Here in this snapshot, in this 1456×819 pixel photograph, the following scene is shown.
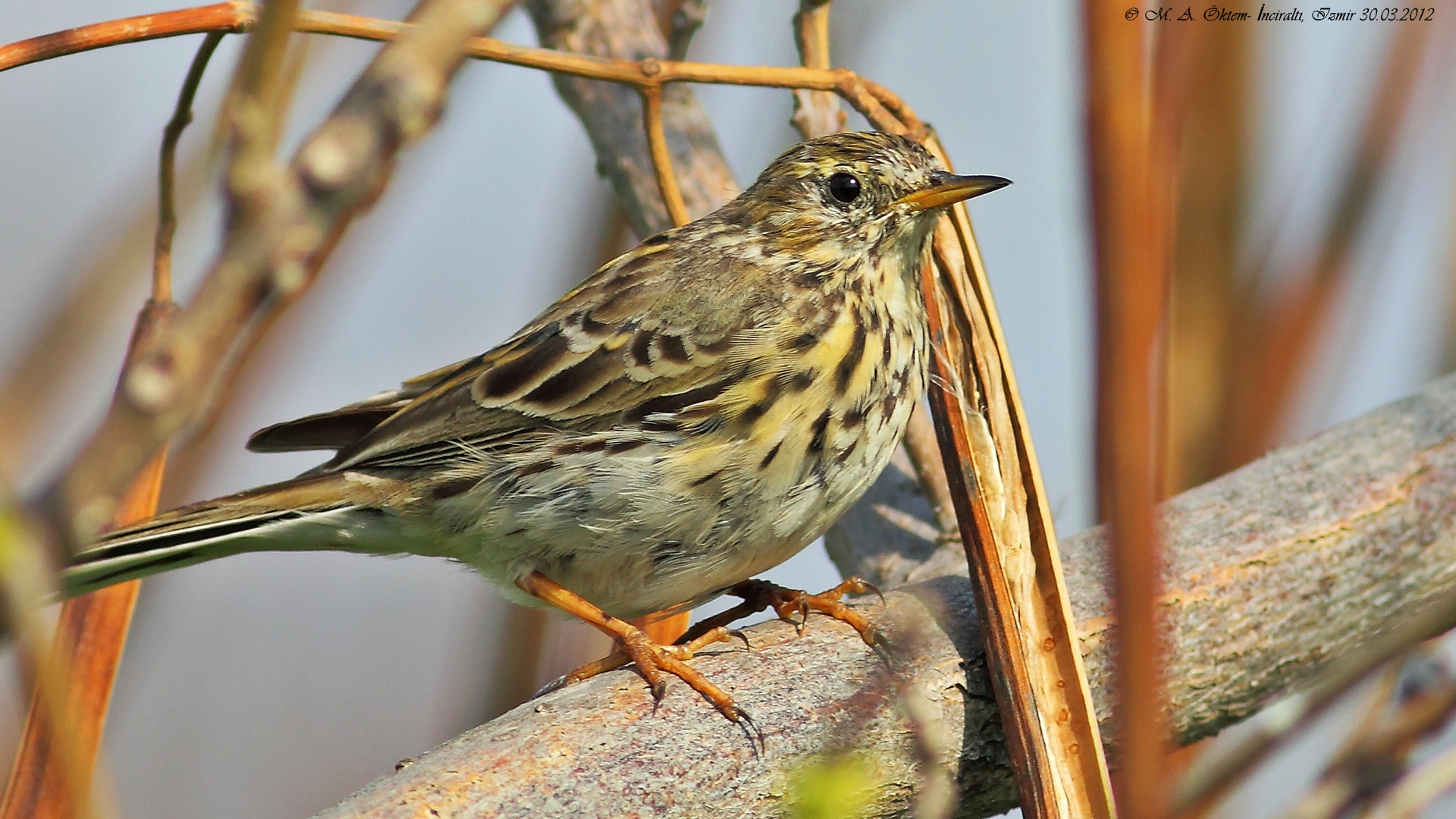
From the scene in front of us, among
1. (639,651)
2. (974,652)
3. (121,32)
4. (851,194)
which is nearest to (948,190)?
(851,194)

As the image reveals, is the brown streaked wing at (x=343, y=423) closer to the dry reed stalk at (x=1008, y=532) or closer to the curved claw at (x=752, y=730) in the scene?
the dry reed stalk at (x=1008, y=532)

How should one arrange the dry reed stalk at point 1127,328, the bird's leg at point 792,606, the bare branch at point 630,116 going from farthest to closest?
the bare branch at point 630,116 → the bird's leg at point 792,606 → the dry reed stalk at point 1127,328

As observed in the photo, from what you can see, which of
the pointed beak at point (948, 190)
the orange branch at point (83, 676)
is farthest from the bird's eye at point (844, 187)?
the orange branch at point (83, 676)

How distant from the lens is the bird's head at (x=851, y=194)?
11.8 feet

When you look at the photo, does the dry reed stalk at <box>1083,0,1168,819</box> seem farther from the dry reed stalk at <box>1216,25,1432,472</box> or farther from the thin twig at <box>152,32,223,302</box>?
the dry reed stalk at <box>1216,25,1432,472</box>

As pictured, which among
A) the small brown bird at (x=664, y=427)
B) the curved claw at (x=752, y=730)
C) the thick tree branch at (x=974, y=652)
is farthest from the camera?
the small brown bird at (x=664, y=427)

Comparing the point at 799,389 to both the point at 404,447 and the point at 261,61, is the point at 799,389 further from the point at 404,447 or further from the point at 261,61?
the point at 261,61

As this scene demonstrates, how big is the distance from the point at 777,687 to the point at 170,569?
138 centimetres

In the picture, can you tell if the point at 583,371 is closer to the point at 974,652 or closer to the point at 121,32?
the point at 974,652

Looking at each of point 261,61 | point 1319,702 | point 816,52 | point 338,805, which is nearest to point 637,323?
point 816,52

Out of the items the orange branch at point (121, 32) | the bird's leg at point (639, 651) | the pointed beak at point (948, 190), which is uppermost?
the pointed beak at point (948, 190)

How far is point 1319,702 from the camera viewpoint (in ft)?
7.74

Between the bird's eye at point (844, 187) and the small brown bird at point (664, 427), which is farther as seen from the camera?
the bird's eye at point (844, 187)

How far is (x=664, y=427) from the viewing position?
329 cm
